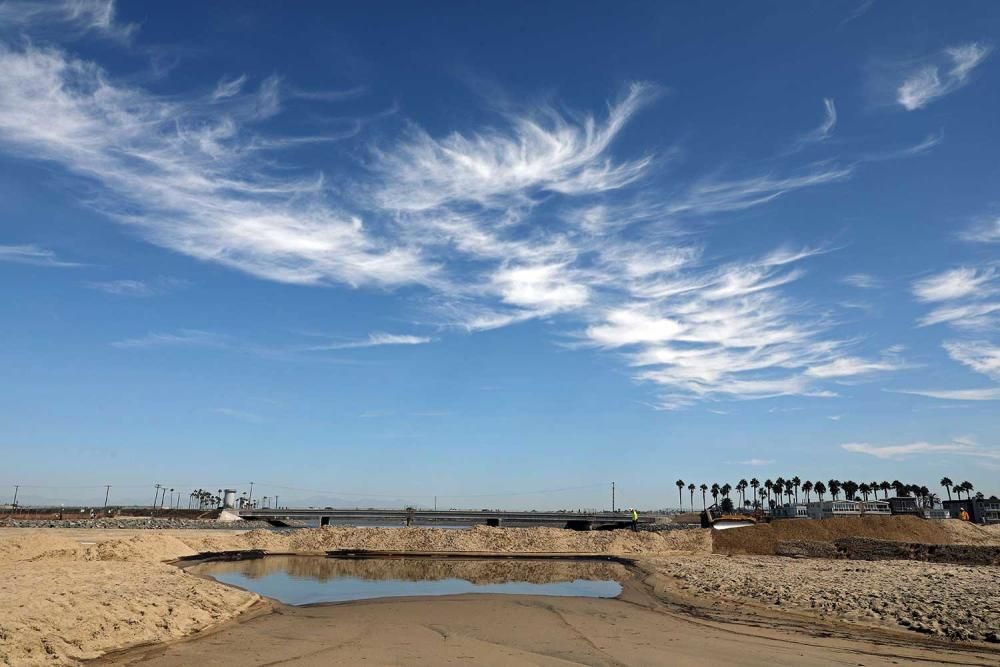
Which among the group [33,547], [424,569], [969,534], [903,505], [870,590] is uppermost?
[903,505]

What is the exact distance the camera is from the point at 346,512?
151250 millimetres

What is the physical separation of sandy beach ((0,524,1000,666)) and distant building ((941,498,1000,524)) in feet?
460

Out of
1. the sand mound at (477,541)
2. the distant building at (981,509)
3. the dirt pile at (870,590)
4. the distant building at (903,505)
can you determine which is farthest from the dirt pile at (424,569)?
the distant building at (981,509)

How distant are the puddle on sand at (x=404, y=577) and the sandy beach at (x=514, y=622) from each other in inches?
153

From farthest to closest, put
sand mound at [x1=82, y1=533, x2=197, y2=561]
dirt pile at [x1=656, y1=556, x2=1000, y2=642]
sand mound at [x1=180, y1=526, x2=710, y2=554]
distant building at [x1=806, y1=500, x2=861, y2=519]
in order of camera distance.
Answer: distant building at [x1=806, y1=500, x2=861, y2=519], sand mound at [x1=180, y1=526, x2=710, y2=554], sand mound at [x1=82, y1=533, x2=197, y2=561], dirt pile at [x1=656, y1=556, x2=1000, y2=642]

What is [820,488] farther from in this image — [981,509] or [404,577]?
[404,577]

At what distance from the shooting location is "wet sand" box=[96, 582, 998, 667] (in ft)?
58.6

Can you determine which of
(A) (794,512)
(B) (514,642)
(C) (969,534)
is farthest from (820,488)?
(B) (514,642)

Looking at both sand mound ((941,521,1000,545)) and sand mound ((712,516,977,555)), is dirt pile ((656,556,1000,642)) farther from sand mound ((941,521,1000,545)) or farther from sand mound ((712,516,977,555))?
sand mound ((941,521,1000,545))

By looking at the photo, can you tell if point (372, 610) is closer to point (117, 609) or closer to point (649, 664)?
point (117, 609)

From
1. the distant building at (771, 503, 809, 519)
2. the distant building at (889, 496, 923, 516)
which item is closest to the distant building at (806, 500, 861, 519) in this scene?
the distant building at (771, 503, 809, 519)

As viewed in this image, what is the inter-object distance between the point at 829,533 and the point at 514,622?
186 ft

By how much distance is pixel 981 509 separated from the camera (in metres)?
147

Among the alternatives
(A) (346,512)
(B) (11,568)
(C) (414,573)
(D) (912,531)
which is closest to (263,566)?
(C) (414,573)
